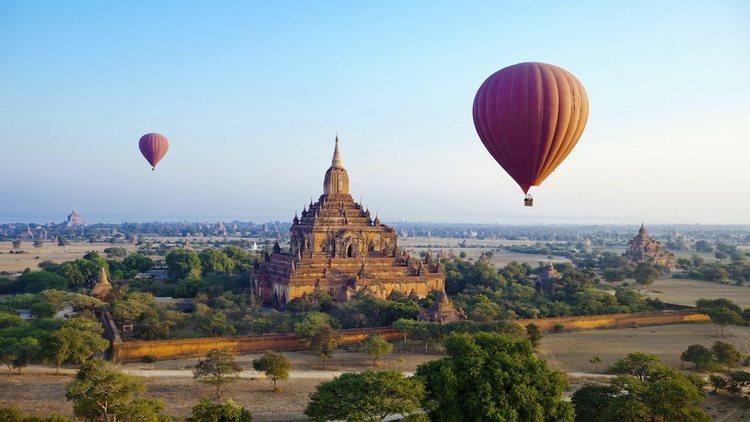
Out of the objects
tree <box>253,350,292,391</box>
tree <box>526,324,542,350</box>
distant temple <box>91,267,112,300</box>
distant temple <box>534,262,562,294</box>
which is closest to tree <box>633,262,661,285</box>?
distant temple <box>534,262,562,294</box>

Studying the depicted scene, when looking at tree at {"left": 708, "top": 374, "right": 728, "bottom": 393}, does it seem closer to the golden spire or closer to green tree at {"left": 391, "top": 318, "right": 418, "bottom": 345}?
green tree at {"left": 391, "top": 318, "right": 418, "bottom": 345}

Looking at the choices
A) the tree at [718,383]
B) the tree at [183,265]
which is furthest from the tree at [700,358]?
the tree at [183,265]

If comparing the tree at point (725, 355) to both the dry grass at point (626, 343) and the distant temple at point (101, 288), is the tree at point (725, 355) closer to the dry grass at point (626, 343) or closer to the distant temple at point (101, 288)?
the dry grass at point (626, 343)

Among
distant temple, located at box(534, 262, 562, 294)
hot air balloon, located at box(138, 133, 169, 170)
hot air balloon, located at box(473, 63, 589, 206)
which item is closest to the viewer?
hot air balloon, located at box(473, 63, 589, 206)

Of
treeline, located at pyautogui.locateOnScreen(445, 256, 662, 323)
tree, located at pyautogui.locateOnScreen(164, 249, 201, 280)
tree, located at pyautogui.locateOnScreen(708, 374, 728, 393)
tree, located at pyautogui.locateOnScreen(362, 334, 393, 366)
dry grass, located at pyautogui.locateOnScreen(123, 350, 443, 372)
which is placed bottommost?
dry grass, located at pyautogui.locateOnScreen(123, 350, 443, 372)

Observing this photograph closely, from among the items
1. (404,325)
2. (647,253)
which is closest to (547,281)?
(404,325)

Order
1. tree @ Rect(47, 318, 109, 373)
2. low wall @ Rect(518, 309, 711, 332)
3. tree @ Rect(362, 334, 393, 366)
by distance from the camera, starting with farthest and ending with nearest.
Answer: low wall @ Rect(518, 309, 711, 332) < tree @ Rect(362, 334, 393, 366) < tree @ Rect(47, 318, 109, 373)

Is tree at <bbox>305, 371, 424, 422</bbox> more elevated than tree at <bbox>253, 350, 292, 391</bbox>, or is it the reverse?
tree at <bbox>305, 371, 424, 422</bbox>
